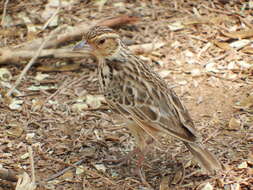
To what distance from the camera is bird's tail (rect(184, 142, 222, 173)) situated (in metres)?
5.67

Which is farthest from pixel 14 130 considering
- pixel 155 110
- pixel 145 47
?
pixel 145 47

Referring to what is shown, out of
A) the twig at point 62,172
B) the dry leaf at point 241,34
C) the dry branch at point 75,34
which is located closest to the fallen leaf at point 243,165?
the twig at point 62,172

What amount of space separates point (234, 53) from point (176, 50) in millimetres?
862

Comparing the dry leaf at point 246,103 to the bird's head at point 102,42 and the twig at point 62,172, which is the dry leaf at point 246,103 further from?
the twig at point 62,172

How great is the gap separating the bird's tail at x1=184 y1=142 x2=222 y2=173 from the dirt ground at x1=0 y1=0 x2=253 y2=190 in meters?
0.28

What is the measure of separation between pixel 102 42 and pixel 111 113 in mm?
1234

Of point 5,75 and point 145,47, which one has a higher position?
point 145,47

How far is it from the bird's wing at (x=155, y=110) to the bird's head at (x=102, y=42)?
0.53 meters

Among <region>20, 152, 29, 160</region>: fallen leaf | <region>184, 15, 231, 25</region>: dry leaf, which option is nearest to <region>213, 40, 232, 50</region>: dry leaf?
<region>184, 15, 231, 25</region>: dry leaf

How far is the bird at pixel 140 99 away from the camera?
574 centimetres

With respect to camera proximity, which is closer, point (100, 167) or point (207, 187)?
point (207, 187)

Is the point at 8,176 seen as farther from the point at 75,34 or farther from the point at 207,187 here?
the point at 75,34

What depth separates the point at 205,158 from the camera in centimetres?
568

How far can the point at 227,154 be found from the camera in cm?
628
